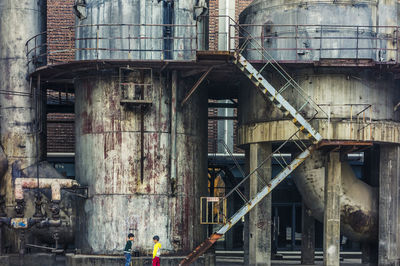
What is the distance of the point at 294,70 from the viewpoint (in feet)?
83.9

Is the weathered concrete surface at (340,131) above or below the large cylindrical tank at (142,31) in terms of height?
below

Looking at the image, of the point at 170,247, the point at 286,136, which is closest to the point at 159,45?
the point at 286,136

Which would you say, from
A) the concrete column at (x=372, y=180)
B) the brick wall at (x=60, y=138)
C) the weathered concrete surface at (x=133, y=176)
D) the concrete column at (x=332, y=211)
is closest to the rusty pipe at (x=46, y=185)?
the weathered concrete surface at (x=133, y=176)

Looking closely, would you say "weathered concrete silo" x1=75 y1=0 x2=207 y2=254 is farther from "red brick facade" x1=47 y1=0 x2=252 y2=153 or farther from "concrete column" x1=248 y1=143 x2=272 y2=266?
"red brick facade" x1=47 y1=0 x2=252 y2=153

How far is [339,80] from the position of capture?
2520cm

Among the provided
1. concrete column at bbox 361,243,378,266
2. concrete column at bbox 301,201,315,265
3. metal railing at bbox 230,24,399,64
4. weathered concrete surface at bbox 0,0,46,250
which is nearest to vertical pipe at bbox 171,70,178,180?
metal railing at bbox 230,24,399,64

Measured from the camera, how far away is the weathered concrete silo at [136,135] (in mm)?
25578

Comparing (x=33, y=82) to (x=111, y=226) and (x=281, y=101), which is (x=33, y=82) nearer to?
(x=111, y=226)

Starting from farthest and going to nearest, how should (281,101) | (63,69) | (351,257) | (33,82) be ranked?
(351,257)
(33,82)
(63,69)
(281,101)

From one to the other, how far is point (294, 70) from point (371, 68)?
2.69m

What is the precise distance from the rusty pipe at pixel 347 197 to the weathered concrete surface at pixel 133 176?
14.1 ft

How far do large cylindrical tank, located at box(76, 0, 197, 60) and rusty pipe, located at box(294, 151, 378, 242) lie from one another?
597 centimetres

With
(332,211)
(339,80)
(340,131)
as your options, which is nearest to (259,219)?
(332,211)

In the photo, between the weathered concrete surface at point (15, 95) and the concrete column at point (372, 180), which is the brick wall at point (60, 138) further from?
the concrete column at point (372, 180)
